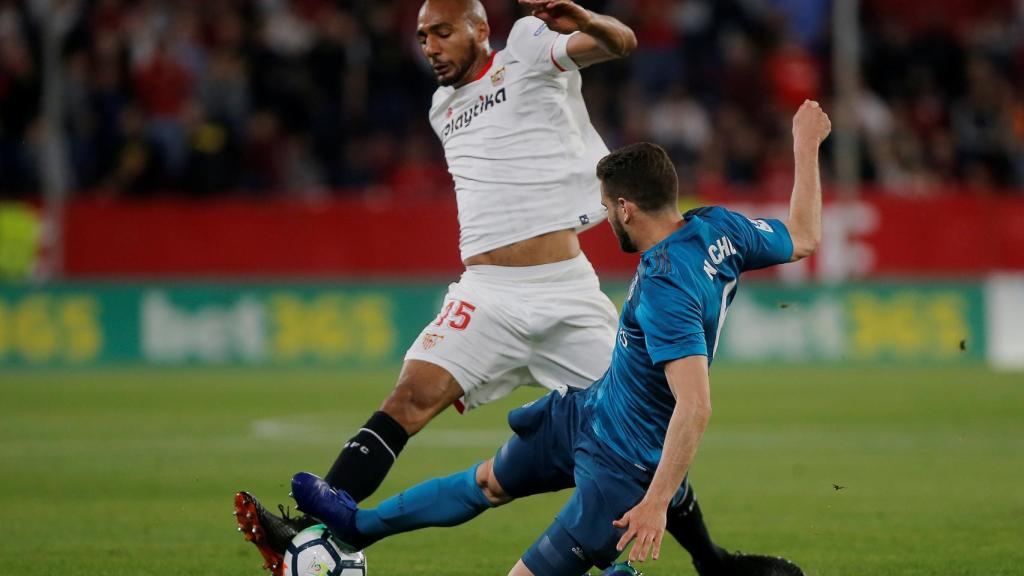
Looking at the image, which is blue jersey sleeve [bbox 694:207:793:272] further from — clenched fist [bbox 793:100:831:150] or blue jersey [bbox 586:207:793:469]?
clenched fist [bbox 793:100:831:150]

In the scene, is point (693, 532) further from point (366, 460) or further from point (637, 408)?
point (366, 460)

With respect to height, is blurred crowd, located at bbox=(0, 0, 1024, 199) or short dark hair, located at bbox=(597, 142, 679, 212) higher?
blurred crowd, located at bbox=(0, 0, 1024, 199)

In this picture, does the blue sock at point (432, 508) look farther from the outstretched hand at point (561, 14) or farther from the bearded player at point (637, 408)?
the outstretched hand at point (561, 14)

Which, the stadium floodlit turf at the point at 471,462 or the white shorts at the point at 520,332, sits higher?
the white shorts at the point at 520,332

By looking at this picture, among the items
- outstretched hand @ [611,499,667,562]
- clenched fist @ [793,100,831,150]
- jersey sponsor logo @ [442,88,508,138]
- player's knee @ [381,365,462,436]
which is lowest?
outstretched hand @ [611,499,667,562]

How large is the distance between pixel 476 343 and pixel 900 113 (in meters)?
15.3

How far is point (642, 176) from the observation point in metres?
5.45

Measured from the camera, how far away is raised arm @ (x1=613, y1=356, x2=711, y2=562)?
510cm

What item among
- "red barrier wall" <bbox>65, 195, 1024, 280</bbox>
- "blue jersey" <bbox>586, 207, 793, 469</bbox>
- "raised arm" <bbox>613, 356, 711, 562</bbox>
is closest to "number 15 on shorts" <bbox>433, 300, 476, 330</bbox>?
"blue jersey" <bbox>586, 207, 793, 469</bbox>

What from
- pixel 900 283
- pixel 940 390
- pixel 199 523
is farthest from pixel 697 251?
pixel 900 283

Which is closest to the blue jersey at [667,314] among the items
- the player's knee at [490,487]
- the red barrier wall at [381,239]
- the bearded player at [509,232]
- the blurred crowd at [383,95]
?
the player's knee at [490,487]

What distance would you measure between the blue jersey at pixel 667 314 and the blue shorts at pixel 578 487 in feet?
0.21

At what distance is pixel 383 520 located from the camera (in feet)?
20.1

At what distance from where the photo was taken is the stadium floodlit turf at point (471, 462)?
290 inches
